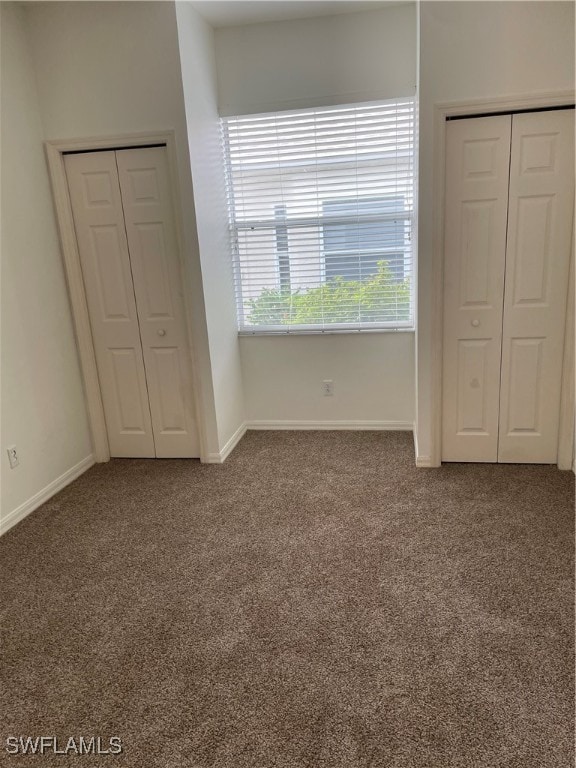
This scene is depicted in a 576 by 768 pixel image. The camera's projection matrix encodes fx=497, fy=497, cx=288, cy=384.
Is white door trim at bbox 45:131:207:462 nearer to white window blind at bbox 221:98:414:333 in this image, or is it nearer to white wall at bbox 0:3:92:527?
white wall at bbox 0:3:92:527

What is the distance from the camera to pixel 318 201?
3.59m

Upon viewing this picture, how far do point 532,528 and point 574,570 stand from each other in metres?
0.34

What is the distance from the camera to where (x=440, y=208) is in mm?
2854

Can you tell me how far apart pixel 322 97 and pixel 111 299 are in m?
1.99

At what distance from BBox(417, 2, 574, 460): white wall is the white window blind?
0.65 m

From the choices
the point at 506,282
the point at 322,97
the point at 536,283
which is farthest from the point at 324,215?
the point at 536,283

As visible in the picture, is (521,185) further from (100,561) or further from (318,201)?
(100,561)

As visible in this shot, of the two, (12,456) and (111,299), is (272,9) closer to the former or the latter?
(111,299)

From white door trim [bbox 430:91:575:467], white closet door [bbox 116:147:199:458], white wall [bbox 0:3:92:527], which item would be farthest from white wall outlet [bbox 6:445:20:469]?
white door trim [bbox 430:91:575:467]

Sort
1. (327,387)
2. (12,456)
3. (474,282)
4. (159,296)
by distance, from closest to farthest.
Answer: (12,456), (474,282), (159,296), (327,387)

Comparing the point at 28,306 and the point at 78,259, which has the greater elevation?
the point at 78,259

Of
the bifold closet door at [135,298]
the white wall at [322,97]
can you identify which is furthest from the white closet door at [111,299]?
the white wall at [322,97]

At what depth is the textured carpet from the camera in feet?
4.91

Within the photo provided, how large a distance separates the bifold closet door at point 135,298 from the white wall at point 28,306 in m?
0.21
